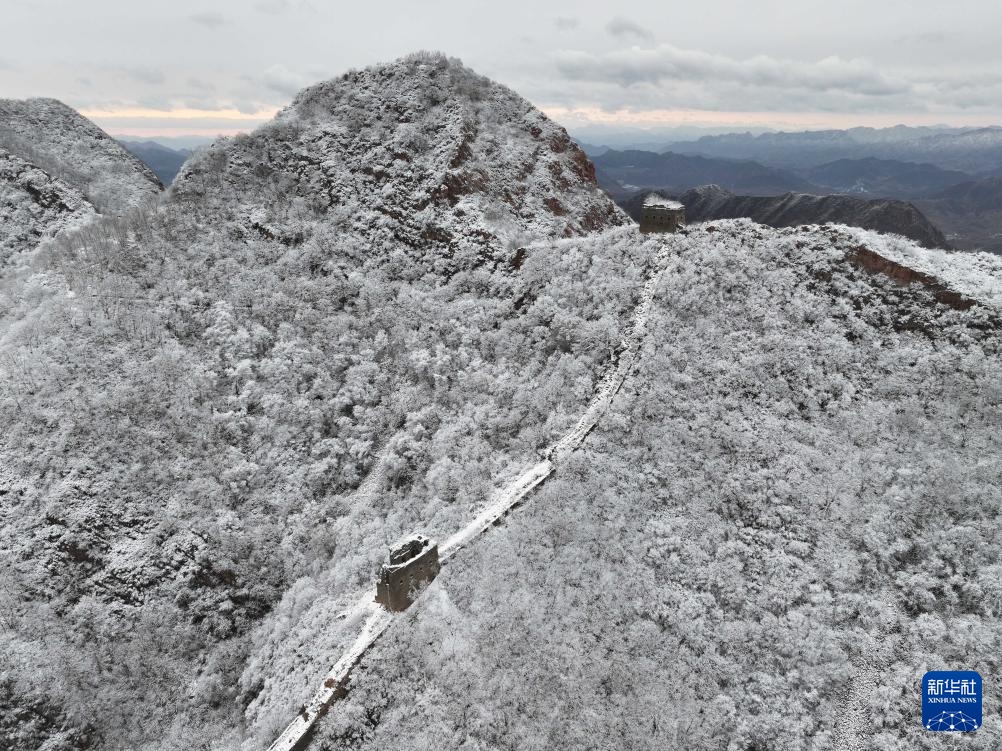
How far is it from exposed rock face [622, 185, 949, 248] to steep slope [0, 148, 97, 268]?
131682mm

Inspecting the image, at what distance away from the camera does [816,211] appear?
509 ft

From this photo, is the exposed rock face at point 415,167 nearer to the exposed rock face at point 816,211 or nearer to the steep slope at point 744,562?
the steep slope at point 744,562

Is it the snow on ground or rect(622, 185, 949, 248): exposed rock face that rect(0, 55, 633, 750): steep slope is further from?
rect(622, 185, 949, 248): exposed rock face

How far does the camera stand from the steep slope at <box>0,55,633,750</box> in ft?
73.4

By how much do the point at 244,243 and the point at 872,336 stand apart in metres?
39.9

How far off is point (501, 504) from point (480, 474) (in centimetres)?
311

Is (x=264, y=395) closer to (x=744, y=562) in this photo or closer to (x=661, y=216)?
(x=744, y=562)

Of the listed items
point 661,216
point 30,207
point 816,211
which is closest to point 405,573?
point 661,216

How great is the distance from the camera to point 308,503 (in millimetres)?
27500

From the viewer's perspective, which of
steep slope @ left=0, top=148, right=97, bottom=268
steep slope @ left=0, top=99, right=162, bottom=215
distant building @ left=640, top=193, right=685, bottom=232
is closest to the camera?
distant building @ left=640, top=193, right=685, bottom=232

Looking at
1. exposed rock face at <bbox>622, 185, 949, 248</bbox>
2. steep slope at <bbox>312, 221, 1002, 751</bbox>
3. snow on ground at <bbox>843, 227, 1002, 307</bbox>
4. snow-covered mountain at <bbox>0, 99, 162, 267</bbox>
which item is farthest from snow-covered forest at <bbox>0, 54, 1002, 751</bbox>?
exposed rock face at <bbox>622, 185, 949, 248</bbox>

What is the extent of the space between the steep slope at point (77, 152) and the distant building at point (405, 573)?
62.4 m

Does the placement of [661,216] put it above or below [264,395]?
above

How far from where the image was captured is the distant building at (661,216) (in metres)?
32.6
